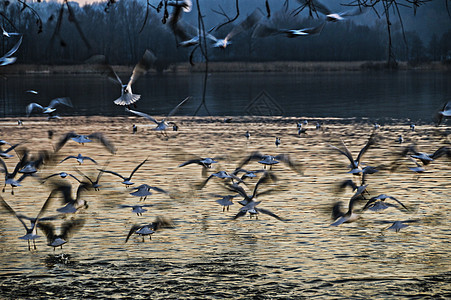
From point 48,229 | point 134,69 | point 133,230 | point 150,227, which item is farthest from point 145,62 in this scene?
point 48,229

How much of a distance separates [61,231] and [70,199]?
2.96 m

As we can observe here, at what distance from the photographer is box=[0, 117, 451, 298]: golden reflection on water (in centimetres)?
1138

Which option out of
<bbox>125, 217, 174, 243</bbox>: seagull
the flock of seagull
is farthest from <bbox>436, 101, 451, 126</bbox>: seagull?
<bbox>125, 217, 174, 243</bbox>: seagull

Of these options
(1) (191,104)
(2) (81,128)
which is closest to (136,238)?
(2) (81,128)

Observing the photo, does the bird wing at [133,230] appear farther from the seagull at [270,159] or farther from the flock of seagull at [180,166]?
the seagull at [270,159]

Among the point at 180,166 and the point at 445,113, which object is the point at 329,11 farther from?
the point at 180,166

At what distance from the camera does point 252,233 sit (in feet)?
45.1

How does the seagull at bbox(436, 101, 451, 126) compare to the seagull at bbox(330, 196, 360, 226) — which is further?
the seagull at bbox(330, 196, 360, 226)

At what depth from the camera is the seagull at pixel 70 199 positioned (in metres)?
15.3

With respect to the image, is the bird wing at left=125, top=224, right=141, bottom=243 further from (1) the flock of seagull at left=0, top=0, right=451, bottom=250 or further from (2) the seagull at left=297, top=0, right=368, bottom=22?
(2) the seagull at left=297, top=0, right=368, bottom=22

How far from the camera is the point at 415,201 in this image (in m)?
16.9

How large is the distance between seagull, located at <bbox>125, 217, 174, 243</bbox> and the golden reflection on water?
0.64 ft

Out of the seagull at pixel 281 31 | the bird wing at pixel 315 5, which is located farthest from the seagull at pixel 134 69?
the bird wing at pixel 315 5

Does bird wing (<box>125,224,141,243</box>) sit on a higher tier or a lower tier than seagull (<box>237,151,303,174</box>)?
lower
